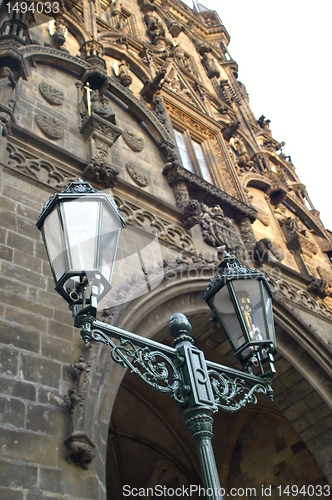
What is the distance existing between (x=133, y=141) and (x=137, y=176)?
129 cm

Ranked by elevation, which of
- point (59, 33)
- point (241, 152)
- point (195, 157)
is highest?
point (241, 152)

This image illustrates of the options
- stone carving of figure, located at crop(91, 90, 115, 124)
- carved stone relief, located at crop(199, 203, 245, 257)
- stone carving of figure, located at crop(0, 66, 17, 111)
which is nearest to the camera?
stone carving of figure, located at crop(0, 66, 17, 111)

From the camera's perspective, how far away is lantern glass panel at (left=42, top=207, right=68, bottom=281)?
3559 mm

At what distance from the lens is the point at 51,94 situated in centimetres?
953

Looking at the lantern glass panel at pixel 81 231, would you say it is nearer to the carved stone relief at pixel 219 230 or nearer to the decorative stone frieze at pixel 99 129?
the decorative stone frieze at pixel 99 129

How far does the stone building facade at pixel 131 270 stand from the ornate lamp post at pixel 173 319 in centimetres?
153

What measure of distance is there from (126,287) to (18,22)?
5914mm

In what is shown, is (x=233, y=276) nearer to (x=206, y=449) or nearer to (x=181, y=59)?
(x=206, y=449)

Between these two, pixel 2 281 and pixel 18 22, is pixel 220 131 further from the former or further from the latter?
pixel 2 281

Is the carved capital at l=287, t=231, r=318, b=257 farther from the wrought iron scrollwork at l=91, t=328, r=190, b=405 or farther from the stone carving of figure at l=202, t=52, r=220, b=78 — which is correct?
the wrought iron scrollwork at l=91, t=328, r=190, b=405

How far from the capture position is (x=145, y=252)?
7938 mm

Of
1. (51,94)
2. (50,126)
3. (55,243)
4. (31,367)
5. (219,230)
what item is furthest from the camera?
(219,230)

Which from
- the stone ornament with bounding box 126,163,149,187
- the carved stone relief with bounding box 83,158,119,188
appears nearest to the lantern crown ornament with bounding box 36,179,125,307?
the carved stone relief with bounding box 83,158,119,188

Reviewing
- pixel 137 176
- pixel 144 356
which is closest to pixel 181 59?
pixel 137 176
